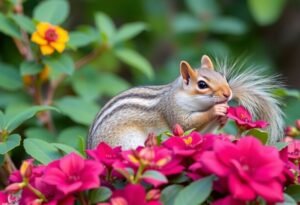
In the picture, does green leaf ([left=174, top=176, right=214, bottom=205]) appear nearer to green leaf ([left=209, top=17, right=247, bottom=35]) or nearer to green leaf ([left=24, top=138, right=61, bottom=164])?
green leaf ([left=24, top=138, right=61, bottom=164])

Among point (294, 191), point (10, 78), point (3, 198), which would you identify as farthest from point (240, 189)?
point (10, 78)

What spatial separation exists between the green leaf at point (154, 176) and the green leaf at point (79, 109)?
137 cm

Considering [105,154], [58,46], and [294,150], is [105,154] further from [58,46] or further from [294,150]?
[58,46]

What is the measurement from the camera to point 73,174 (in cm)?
152

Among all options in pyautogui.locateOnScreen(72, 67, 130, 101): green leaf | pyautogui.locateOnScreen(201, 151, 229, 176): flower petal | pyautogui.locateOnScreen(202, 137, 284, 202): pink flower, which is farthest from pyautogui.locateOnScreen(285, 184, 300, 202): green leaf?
pyautogui.locateOnScreen(72, 67, 130, 101): green leaf

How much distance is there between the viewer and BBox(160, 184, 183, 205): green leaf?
1.54 meters

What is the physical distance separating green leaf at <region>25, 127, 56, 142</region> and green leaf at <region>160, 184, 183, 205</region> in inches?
50.7

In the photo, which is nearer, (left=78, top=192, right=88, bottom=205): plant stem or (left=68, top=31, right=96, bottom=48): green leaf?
(left=78, top=192, right=88, bottom=205): plant stem

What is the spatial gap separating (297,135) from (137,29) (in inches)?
43.9

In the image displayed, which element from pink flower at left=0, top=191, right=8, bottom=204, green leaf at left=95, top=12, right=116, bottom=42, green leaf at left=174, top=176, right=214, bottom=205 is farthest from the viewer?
green leaf at left=95, top=12, right=116, bottom=42

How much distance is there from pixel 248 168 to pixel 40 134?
1498mm

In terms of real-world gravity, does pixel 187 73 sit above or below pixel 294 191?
above

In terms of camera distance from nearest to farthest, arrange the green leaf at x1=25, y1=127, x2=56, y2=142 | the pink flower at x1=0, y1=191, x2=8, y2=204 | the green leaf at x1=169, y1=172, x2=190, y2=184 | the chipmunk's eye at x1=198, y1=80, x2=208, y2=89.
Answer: the green leaf at x1=169, y1=172, x2=190, y2=184 < the pink flower at x1=0, y1=191, x2=8, y2=204 < the chipmunk's eye at x1=198, y1=80, x2=208, y2=89 < the green leaf at x1=25, y1=127, x2=56, y2=142

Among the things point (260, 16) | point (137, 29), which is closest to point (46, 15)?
point (137, 29)
